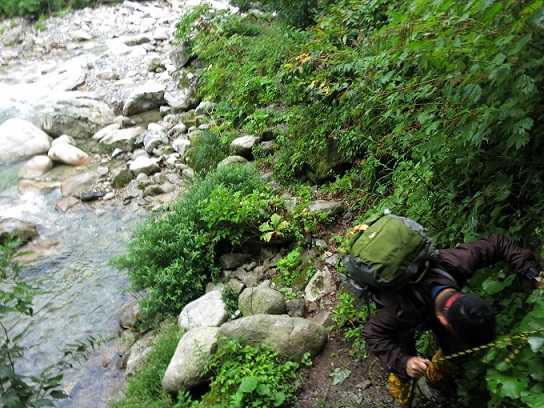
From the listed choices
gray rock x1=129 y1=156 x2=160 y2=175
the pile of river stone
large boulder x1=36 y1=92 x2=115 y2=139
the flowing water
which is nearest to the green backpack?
the pile of river stone

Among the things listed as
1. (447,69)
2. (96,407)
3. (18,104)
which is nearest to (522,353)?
(447,69)

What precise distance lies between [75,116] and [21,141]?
55.8 inches

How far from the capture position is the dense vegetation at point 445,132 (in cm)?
227

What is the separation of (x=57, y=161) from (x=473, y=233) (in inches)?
393

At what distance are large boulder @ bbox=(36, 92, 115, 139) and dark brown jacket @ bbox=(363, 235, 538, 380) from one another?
417 inches

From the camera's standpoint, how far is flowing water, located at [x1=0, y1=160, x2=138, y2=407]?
5465 mm

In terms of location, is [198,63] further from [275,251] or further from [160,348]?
[160,348]

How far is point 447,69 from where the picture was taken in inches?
111

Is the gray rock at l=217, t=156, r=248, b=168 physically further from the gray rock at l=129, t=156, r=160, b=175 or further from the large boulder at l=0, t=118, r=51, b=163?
the large boulder at l=0, t=118, r=51, b=163

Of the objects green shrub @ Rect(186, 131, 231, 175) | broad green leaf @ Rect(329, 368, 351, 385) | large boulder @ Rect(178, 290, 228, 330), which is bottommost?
large boulder @ Rect(178, 290, 228, 330)

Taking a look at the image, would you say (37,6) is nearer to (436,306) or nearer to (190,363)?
(190,363)

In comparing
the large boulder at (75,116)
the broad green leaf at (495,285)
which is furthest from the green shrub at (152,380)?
the large boulder at (75,116)

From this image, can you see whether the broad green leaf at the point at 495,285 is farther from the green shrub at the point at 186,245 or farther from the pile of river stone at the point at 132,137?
the green shrub at the point at 186,245

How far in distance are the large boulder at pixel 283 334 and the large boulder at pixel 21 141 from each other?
918 centimetres
